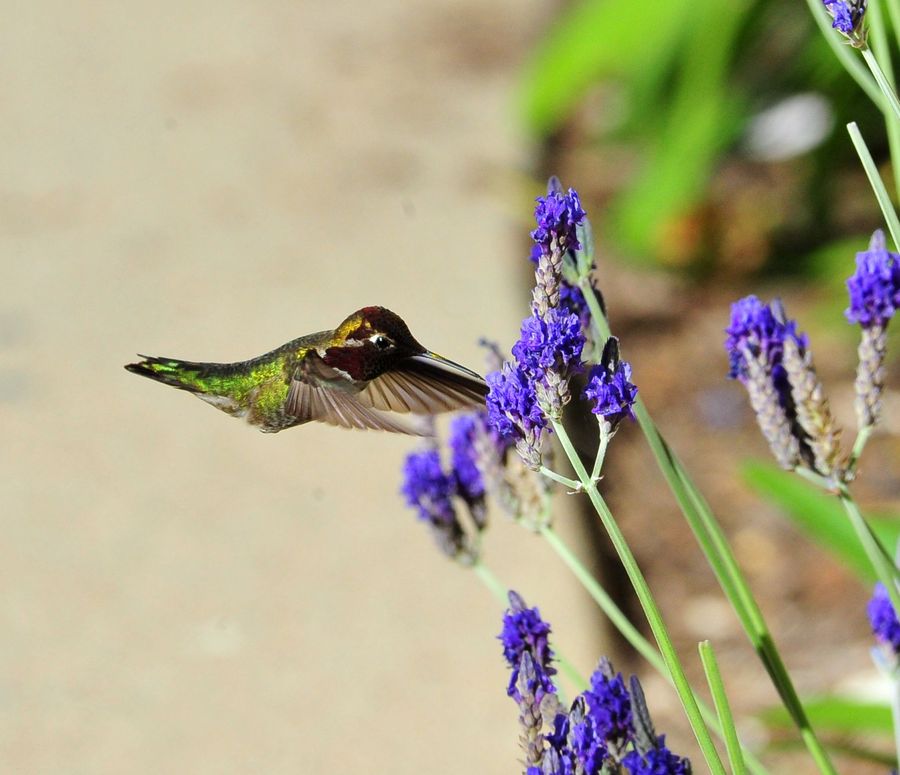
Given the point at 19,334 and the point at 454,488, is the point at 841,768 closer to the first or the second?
the point at 454,488

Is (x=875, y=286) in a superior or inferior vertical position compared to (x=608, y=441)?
superior

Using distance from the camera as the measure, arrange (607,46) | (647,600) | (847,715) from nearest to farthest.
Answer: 1. (647,600)
2. (847,715)
3. (607,46)

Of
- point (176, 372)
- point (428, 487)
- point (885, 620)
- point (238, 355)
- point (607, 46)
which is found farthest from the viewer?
point (607, 46)

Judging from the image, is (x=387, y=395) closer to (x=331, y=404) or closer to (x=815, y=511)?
(x=331, y=404)

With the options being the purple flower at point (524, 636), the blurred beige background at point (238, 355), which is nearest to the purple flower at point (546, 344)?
the purple flower at point (524, 636)

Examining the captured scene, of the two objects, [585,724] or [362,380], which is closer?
[585,724]

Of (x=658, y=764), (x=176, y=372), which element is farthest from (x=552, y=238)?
(x=176, y=372)
